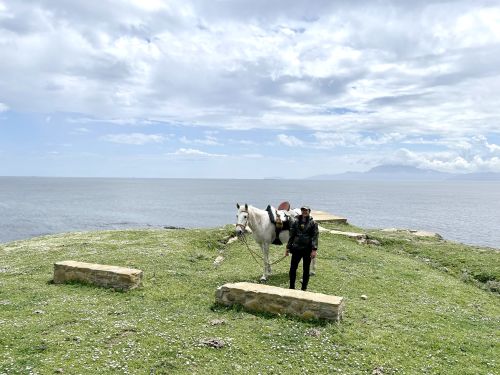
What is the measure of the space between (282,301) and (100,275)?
9.51 m

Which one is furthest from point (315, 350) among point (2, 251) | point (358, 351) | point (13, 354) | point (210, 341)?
point (2, 251)

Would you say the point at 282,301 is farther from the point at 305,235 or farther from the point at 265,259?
the point at 265,259

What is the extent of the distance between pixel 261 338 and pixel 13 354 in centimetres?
804

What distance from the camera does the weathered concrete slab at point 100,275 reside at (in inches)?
737

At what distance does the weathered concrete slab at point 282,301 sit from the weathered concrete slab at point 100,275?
187 inches

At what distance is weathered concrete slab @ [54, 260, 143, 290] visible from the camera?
18719 mm

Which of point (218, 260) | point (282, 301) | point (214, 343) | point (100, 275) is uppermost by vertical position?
point (282, 301)

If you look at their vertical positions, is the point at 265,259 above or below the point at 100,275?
above

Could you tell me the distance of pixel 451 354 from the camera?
12953 mm

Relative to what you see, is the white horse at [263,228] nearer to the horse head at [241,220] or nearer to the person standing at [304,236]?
the horse head at [241,220]

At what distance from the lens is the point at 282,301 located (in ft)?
50.6

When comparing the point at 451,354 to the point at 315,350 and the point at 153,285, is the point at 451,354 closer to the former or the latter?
the point at 315,350

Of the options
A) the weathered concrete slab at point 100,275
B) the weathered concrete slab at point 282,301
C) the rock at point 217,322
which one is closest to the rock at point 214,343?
the rock at point 217,322

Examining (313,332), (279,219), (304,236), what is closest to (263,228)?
(279,219)
